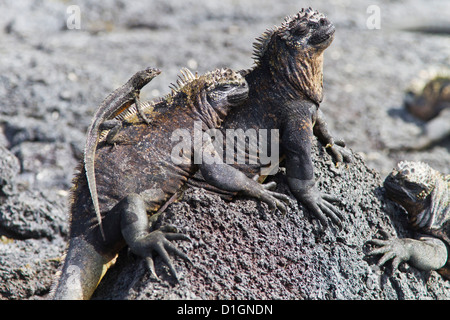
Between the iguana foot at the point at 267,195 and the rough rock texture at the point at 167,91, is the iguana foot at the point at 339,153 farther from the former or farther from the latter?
the iguana foot at the point at 267,195

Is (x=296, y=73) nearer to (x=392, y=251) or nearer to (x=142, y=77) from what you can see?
(x=142, y=77)

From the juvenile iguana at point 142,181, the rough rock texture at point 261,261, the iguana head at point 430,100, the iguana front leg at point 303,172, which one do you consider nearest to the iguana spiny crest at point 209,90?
the juvenile iguana at point 142,181

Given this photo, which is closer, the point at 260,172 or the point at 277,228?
the point at 277,228

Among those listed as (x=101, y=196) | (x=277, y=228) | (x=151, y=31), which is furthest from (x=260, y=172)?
(x=151, y=31)

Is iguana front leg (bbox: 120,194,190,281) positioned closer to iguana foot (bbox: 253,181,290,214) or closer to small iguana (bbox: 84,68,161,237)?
small iguana (bbox: 84,68,161,237)

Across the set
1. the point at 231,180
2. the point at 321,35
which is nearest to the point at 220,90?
the point at 231,180
